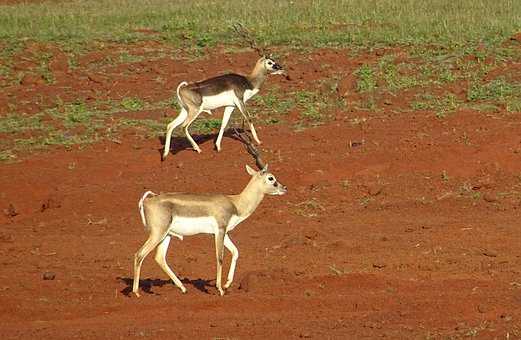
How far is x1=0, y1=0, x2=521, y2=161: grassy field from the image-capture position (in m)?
20.6

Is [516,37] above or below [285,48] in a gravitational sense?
above

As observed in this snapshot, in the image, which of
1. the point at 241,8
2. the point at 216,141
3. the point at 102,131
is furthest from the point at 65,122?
the point at 241,8

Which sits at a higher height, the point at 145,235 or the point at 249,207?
the point at 249,207

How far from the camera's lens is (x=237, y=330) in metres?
11.1

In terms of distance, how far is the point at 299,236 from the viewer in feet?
49.6

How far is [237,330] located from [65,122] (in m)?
10.5

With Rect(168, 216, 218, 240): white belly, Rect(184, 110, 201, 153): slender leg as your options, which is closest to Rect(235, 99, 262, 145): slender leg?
Rect(184, 110, 201, 153): slender leg

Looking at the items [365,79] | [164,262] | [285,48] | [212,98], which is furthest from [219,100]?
[285,48]

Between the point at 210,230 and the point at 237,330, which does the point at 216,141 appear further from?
the point at 237,330

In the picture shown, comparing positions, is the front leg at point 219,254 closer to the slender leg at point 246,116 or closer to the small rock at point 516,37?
the slender leg at point 246,116

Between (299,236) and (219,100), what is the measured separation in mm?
4097

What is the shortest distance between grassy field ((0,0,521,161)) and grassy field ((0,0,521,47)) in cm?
3

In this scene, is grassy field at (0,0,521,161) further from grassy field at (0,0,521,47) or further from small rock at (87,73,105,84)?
small rock at (87,73,105,84)

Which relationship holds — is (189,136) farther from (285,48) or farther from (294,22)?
(294,22)
